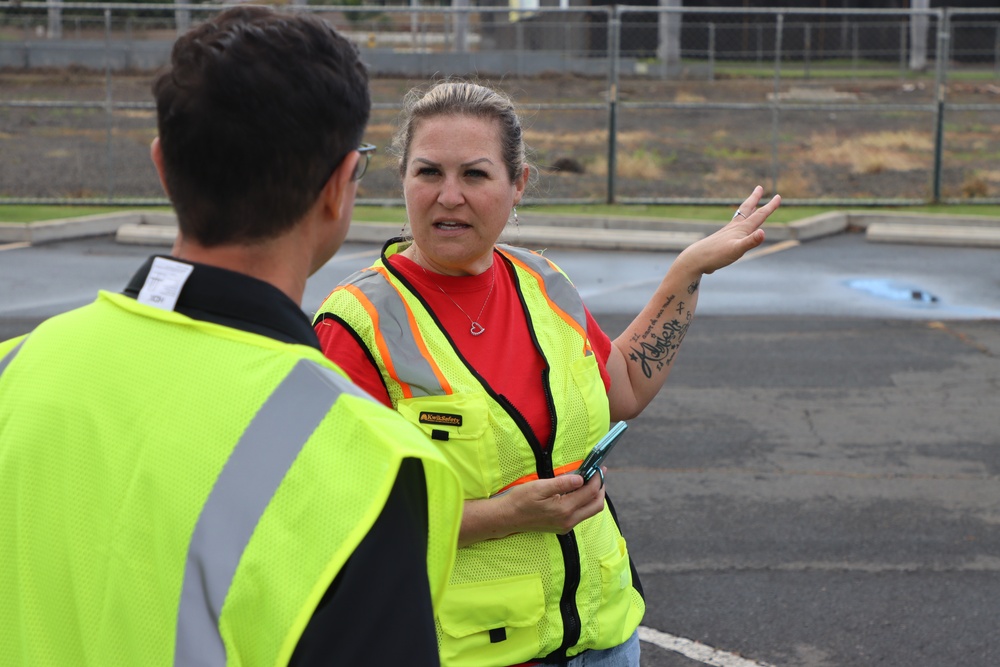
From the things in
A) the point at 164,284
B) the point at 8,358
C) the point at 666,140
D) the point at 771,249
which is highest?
the point at 164,284

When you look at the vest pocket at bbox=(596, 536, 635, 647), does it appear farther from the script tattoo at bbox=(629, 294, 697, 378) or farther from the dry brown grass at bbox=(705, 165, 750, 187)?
the dry brown grass at bbox=(705, 165, 750, 187)

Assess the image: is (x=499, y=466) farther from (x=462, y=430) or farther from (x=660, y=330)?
(x=660, y=330)

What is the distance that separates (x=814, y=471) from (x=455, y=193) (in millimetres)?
4259

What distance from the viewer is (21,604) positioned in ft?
4.84

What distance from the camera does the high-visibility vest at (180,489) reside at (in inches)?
52.9

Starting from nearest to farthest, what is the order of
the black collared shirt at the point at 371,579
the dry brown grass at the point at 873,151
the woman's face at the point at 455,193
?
the black collared shirt at the point at 371,579
the woman's face at the point at 455,193
the dry brown grass at the point at 873,151

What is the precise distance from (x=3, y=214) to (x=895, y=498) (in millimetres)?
12909

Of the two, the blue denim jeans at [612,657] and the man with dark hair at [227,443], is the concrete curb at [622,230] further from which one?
the man with dark hair at [227,443]

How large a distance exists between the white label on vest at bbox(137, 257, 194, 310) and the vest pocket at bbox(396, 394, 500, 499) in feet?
3.42

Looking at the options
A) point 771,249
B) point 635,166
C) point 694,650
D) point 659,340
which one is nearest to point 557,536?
point 659,340

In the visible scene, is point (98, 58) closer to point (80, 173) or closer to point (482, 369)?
point (80, 173)

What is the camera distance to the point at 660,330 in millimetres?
3154

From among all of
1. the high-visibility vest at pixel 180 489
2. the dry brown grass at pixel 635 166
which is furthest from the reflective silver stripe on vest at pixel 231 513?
the dry brown grass at pixel 635 166

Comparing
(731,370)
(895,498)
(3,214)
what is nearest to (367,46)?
(3,214)
